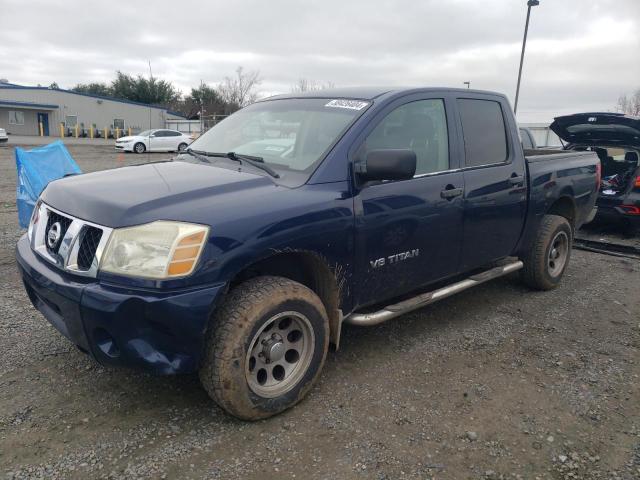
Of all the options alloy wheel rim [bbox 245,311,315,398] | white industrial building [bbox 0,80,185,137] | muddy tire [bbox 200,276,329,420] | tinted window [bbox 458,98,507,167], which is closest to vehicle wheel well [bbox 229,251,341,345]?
muddy tire [bbox 200,276,329,420]

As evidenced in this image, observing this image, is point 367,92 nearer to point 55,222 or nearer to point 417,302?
point 417,302

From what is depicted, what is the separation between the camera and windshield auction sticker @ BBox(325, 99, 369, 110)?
3.36 m

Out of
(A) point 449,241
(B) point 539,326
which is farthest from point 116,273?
(B) point 539,326

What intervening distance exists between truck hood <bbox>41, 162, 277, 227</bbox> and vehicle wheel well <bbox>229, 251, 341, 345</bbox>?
44cm

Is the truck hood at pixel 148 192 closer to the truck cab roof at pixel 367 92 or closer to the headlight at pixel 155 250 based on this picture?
the headlight at pixel 155 250

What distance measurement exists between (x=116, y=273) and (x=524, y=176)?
138 inches

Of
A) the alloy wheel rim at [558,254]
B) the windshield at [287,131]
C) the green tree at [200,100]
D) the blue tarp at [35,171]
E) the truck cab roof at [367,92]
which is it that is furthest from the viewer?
the green tree at [200,100]

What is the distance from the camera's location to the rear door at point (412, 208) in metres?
3.17

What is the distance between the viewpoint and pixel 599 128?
289 inches

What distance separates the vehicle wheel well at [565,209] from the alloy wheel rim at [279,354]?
3.36 meters

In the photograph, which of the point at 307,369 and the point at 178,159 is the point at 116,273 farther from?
the point at 178,159

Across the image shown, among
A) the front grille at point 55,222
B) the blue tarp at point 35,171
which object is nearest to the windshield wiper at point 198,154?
the front grille at point 55,222

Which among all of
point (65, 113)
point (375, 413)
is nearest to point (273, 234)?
point (375, 413)

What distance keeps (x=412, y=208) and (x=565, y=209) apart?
2800 mm
